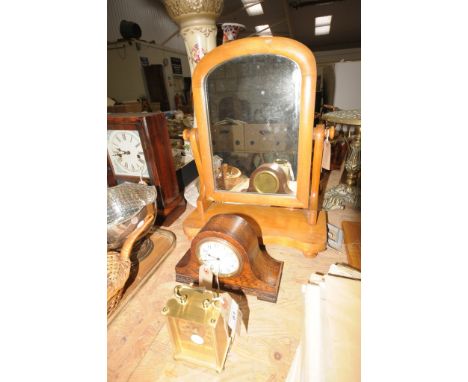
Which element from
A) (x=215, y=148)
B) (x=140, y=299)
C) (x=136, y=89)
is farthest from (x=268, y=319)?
(x=136, y=89)

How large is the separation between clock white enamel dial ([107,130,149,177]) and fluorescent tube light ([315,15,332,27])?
4.20 meters

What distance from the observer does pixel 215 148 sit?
2.83ft

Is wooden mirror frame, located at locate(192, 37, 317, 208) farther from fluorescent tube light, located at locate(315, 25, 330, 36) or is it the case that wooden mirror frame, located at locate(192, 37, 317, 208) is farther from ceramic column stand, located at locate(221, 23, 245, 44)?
fluorescent tube light, located at locate(315, 25, 330, 36)

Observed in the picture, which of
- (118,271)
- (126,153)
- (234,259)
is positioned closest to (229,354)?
(234,259)

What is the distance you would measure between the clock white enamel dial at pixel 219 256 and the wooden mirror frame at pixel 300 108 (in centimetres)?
27

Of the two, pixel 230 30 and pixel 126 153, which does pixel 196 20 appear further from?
pixel 126 153

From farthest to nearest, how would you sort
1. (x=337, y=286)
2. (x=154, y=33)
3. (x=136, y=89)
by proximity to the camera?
1. (x=154, y=33)
2. (x=136, y=89)
3. (x=337, y=286)

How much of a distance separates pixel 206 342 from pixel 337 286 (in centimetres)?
31

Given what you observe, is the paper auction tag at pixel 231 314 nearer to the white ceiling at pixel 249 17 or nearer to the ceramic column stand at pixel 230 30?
the ceramic column stand at pixel 230 30

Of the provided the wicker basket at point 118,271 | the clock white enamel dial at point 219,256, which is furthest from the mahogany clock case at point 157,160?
the clock white enamel dial at point 219,256

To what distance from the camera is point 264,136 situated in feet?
2.65

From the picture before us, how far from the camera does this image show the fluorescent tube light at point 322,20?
383 centimetres

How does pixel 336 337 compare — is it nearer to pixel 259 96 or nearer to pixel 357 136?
pixel 259 96
